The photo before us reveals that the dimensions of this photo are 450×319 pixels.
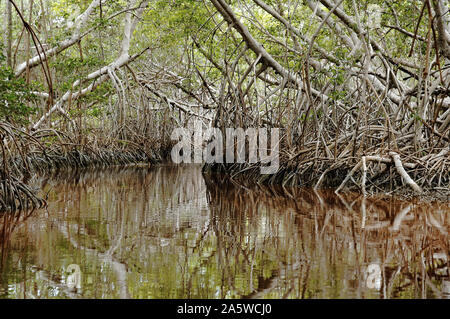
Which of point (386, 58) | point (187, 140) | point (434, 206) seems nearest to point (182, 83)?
point (187, 140)

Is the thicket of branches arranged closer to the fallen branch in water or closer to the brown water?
the fallen branch in water

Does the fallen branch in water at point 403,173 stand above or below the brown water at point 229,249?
above

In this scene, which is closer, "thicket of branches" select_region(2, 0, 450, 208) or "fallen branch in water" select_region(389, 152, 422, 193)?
"fallen branch in water" select_region(389, 152, 422, 193)

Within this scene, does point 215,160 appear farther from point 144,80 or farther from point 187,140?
point 187,140

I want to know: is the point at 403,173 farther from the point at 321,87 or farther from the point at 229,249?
the point at 321,87

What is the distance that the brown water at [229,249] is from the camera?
70.8 inches

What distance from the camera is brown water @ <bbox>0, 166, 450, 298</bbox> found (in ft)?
5.90

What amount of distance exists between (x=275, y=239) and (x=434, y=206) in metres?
1.66

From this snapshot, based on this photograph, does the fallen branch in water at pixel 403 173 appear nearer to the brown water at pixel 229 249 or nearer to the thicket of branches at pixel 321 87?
the thicket of branches at pixel 321 87

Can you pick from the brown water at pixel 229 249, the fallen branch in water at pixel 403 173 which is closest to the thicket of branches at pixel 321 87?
the fallen branch in water at pixel 403 173

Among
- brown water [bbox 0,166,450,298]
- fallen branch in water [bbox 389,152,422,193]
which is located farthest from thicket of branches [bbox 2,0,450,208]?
brown water [bbox 0,166,450,298]

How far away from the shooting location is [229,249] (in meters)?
2.46

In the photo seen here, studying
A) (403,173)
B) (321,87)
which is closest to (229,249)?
(403,173)

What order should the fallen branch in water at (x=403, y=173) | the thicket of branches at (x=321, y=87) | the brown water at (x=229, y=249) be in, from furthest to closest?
the thicket of branches at (x=321, y=87) < the fallen branch in water at (x=403, y=173) < the brown water at (x=229, y=249)
